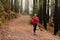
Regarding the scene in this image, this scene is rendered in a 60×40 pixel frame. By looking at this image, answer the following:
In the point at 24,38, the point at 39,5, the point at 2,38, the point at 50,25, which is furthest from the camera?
the point at 50,25

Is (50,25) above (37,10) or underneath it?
underneath

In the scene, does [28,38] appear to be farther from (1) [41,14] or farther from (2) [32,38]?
(1) [41,14]

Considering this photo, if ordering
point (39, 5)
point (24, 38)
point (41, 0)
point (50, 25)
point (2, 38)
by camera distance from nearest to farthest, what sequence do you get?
point (2, 38) → point (24, 38) → point (41, 0) → point (39, 5) → point (50, 25)

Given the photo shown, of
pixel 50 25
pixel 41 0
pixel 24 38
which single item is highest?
pixel 41 0

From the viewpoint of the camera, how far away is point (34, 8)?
111 ft

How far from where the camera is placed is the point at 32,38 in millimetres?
17562

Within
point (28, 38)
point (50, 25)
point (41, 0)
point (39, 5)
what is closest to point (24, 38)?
point (28, 38)

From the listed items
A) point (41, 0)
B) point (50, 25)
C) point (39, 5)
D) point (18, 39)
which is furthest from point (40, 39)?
point (50, 25)

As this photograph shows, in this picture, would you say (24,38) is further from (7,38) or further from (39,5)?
(39,5)

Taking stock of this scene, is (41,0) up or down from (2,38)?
up

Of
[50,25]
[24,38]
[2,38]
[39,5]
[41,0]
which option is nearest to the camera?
[2,38]

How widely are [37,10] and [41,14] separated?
0.96m

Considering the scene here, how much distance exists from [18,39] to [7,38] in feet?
3.10

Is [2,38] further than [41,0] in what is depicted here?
No
